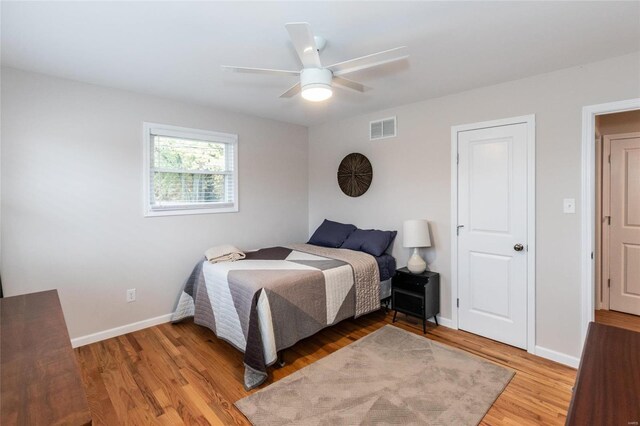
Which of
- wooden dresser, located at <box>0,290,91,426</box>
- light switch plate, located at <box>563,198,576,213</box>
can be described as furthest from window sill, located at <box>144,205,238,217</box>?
light switch plate, located at <box>563,198,576,213</box>

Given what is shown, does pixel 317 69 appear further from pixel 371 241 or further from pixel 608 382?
pixel 371 241

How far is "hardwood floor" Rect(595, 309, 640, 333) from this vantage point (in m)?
3.30

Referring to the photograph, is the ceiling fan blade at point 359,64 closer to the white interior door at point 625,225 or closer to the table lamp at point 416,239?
the table lamp at point 416,239

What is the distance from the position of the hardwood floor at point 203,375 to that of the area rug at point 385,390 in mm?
102

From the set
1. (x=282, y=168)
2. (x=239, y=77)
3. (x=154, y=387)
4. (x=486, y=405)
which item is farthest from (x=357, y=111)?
(x=154, y=387)

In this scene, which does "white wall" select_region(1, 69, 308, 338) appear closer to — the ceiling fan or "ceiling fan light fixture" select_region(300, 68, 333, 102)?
the ceiling fan

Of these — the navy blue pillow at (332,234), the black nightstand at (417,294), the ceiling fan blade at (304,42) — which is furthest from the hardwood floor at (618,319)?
the ceiling fan blade at (304,42)

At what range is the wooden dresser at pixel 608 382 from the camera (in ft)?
2.59

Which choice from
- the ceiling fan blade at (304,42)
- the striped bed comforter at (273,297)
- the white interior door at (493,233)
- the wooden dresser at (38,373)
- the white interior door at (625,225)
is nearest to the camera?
the wooden dresser at (38,373)

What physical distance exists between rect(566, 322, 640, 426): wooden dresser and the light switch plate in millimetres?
1642

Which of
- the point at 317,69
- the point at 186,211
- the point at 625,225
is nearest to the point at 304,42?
the point at 317,69

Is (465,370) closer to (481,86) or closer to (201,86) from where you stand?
(481,86)

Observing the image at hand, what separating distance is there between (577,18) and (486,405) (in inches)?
96.0

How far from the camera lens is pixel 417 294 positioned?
10.5 feet
